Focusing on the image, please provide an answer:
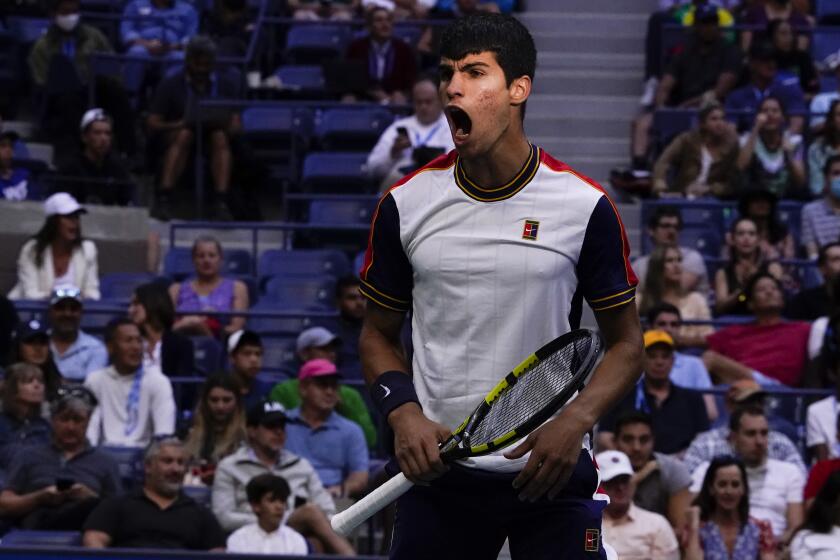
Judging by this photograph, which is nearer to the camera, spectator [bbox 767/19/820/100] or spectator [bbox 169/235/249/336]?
spectator [bbox 169/235/249/336]

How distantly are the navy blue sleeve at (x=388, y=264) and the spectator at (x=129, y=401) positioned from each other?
5350 mm

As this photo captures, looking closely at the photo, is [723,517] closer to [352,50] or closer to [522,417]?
[522,417]

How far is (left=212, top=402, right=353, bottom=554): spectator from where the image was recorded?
850 centimetres

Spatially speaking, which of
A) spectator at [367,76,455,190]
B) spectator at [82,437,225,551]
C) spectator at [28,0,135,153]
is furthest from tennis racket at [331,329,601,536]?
spectator at [28,0,135,153]

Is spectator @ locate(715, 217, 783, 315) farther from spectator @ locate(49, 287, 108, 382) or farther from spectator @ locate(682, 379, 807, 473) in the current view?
spectator @ locate(49, 287, 108, 382)

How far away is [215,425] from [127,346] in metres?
0.67

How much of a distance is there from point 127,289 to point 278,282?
97 cm

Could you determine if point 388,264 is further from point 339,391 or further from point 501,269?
point 339,391

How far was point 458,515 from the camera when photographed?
409cm

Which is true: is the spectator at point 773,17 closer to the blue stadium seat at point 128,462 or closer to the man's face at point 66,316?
the man's face at point 66,316

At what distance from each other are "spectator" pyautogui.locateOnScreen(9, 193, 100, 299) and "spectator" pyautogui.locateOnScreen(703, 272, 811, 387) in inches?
154

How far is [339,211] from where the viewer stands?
1242 centimetres

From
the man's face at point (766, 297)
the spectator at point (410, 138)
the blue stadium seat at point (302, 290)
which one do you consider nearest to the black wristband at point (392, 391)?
the man's face at point (766, 297)

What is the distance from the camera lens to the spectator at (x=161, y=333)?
10023 millimetres
